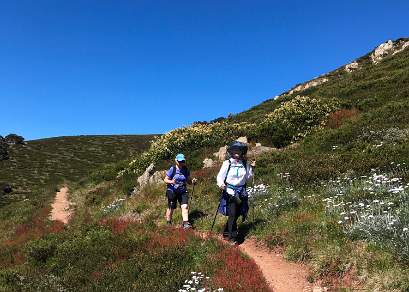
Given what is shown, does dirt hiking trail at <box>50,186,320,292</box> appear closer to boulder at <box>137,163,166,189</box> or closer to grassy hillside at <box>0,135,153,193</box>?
boulder at <box>137,163,166,189</box>

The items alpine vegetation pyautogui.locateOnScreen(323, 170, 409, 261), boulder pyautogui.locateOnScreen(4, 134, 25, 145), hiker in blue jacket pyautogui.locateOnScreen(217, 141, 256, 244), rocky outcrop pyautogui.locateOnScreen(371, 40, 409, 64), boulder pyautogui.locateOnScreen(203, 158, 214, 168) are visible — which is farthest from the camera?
boulder pyautogui.locateOnScreen(4, 134, 25, 145)

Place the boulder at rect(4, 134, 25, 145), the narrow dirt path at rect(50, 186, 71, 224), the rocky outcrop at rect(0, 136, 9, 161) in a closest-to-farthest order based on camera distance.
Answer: the narrow dirt path at rect(50, 186, 71, 224) < the rocky outcrop at rect(0, 136, 9, 161) < the boulder at rect(4, 134, 25, 145)

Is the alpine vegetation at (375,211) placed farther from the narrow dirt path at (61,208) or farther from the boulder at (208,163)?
→ the narrow dirt path at (61,208)

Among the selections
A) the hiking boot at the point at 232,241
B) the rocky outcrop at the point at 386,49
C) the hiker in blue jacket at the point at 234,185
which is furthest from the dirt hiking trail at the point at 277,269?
the rocky outcrop at the point at 386,49

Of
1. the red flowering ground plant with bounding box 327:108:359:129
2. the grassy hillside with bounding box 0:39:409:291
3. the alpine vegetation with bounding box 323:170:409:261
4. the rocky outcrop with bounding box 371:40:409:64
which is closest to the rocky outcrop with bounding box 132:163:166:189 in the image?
the grassy hillside with bounding box 0:39:409:291

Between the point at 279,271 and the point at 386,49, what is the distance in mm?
63479

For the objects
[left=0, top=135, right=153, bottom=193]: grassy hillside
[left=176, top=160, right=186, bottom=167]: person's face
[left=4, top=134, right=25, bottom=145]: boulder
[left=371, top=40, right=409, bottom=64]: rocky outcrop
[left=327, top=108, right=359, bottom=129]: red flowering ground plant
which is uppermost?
[left=371, top=40, right=409, bottom=64]: rocky outcrop

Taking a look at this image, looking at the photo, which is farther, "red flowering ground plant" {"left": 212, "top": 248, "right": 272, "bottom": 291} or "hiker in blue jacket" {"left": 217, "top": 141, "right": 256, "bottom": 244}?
"hiker in blue jacket" {"left": 217, "top": 141, "right": 256, "bottom": 244}

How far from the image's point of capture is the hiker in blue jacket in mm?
12922

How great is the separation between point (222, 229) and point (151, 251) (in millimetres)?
2806

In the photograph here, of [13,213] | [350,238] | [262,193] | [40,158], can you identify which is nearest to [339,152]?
[262,193]

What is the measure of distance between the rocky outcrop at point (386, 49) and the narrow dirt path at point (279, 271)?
58.4 metres

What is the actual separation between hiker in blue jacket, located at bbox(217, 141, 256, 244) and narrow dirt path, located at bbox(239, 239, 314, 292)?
0.78m

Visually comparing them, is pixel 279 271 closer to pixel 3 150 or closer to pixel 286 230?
pixel 286 230
